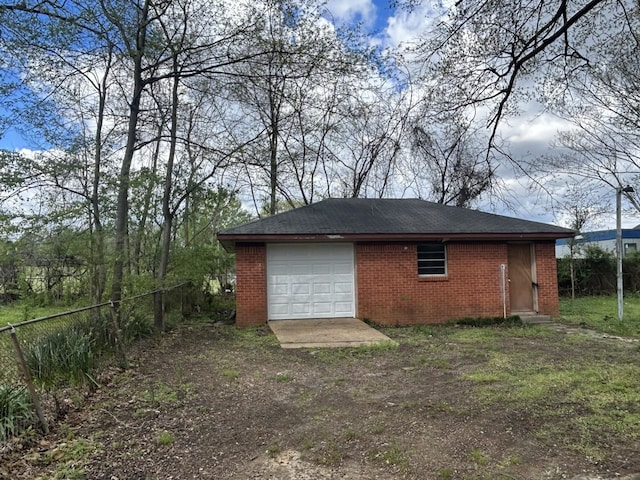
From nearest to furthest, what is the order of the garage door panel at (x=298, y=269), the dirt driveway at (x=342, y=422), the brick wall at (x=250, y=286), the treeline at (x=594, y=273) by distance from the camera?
the dirt driveway at (x=342, y=422)
the brick wall at (x=250, y=286)
the garage door panel at (x=298, y=269)
the treeline at (x=594, y=273)

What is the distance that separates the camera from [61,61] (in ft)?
31.4

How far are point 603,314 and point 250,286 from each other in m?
10.7

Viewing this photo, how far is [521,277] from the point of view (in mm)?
12828

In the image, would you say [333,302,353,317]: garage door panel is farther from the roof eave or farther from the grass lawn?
the grass lawn

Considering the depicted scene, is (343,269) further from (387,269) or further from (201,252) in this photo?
(201,252)

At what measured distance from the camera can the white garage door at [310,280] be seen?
11781mm

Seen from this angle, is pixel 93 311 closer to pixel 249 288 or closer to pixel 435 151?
pixel 249 288

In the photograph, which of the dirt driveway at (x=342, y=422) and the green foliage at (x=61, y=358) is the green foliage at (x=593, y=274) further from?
the green foliage at (x=61, y=358)

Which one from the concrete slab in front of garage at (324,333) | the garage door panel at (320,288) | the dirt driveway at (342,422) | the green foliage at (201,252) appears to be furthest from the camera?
the garage door panel at (320,288)

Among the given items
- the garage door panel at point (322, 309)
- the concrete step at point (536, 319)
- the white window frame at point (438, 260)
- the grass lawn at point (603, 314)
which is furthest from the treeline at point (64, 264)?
the grass lawn at point (603, 314)

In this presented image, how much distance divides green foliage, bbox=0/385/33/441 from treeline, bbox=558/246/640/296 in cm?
2045

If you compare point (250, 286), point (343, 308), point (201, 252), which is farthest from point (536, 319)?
point (201, 252)

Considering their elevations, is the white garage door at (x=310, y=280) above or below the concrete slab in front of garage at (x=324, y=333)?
above

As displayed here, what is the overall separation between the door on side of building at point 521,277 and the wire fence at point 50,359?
1003cm
